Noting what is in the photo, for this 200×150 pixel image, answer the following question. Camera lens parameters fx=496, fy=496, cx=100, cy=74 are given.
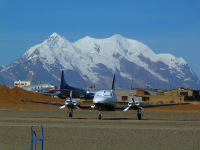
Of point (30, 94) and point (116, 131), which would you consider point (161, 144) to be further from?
point (30, 94)

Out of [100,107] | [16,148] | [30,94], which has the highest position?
[30,94]

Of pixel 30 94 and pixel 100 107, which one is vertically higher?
pixel 30 94

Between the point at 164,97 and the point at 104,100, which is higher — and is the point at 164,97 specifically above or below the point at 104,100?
above

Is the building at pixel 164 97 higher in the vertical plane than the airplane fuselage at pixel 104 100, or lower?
higher

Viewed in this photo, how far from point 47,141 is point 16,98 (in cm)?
8116

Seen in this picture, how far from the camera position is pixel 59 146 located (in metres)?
26.1

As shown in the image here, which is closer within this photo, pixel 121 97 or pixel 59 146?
pixel 59 146

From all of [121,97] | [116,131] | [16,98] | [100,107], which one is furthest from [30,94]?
[116,131]

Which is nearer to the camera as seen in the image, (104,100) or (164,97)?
(104,100)

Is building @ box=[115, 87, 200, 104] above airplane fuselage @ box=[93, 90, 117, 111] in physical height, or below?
above

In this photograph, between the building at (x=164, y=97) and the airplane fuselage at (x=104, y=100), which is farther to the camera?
the building at (x=164, y=97)

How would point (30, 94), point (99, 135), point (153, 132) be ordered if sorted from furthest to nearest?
point (30, 94) → point (153, 132) → point (99, 135)

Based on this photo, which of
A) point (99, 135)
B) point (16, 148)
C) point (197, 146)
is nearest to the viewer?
point (16, 148)

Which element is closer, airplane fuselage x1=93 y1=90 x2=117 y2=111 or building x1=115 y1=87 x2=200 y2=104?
airplane fuselage x1=93 y1=90 x2=117 y2=111
